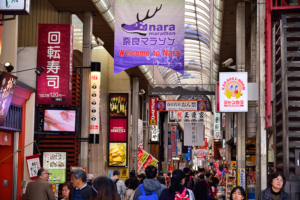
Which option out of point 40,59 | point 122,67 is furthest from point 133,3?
point 40,59

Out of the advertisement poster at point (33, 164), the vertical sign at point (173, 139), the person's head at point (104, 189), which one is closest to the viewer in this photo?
the person's head at point (104, 189)

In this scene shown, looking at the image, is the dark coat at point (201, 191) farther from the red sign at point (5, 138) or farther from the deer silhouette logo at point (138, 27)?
the red sign at point (5, 138)

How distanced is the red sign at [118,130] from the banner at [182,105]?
7.22 ft

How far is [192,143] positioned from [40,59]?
68.0 feet

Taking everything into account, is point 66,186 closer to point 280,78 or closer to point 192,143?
point 280,78

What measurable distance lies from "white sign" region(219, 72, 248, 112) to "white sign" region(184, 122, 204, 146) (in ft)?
61.7

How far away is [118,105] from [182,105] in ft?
12.2

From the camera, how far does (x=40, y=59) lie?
520 inches

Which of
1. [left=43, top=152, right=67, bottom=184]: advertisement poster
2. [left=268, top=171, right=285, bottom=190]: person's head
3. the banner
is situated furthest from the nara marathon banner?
the banner

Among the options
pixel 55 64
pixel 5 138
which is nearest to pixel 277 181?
pixel 5 138

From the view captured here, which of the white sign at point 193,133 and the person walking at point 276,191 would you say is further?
the white sign at point 193,133

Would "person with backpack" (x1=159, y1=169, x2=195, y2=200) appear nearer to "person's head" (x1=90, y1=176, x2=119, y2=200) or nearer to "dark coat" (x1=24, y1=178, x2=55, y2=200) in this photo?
"person's head" (x1=90, y1=176, x2=119, y2=200)

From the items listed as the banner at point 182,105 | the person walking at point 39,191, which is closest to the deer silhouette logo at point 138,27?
the person walking at point 39,191

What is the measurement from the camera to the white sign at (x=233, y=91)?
13.1 m
